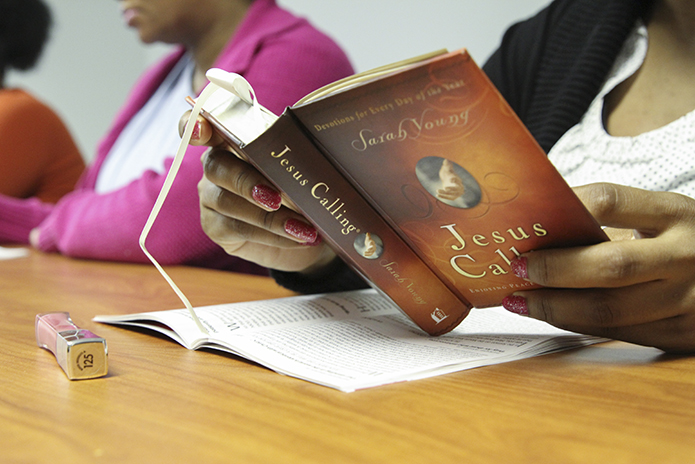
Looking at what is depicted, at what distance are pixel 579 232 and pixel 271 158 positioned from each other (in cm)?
21

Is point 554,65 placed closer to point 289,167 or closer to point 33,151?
point 289,167

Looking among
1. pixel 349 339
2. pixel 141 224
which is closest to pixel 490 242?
pixel 349 339

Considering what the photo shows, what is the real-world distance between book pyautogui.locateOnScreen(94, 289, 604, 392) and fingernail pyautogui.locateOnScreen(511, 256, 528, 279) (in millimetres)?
56

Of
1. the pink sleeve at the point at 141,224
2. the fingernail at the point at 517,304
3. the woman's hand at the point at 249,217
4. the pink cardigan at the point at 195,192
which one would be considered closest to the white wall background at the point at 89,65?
the pink cardigan at the point at 195,192

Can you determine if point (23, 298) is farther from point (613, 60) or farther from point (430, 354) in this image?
point (613, 60)

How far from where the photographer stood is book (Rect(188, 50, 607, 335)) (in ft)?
1.09

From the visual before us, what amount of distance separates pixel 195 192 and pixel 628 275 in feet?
2.46

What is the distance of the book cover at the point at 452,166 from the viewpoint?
0.33 m

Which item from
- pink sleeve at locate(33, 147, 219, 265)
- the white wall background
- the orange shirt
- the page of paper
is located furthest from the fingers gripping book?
the white wall background

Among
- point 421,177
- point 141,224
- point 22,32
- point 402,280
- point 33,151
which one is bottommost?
point 33,151

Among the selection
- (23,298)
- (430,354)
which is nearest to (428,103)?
(430,354)

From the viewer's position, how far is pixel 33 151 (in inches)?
63.9

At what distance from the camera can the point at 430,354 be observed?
1.38 feet

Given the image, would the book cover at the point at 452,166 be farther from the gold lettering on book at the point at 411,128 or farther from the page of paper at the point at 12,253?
the page of paper at the point at 12,253
